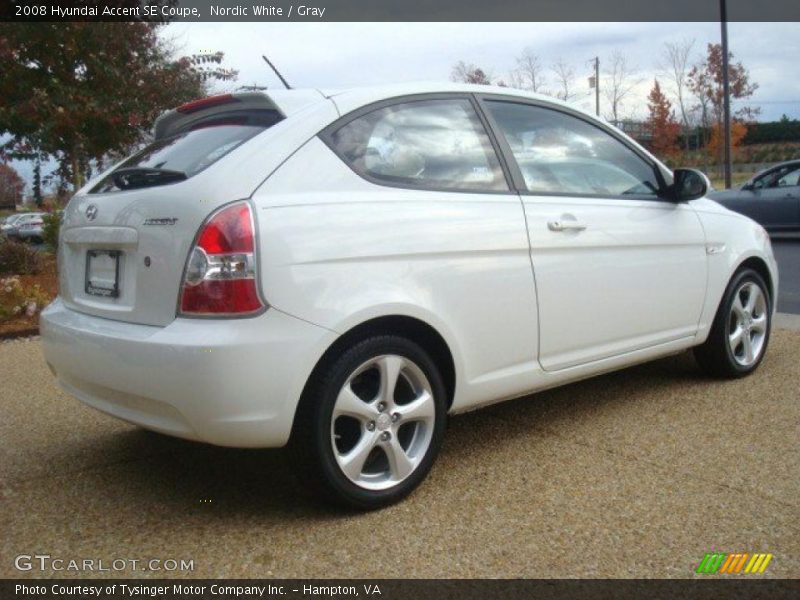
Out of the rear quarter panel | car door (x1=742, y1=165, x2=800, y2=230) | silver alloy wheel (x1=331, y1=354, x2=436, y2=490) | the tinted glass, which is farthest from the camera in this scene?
the tinted glass

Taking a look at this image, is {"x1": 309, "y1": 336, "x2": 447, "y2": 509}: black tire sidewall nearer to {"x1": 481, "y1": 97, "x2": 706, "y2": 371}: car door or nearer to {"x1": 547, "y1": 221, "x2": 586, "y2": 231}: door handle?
{"x1": 481, "y1": 97, "x2": 706, "y2": 371}: car door

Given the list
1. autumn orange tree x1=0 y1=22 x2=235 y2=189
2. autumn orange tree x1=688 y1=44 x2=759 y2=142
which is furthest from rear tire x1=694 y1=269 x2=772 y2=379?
autumn orange tree x1=688 y1=44 x2=759 y2=142

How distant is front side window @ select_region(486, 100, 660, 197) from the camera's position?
3604 millimetres

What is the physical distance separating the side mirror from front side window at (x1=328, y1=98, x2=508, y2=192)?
1259 mm

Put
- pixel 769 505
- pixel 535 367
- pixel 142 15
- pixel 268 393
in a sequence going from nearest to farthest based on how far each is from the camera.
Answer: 1. pixel 268 393
2. pixel 769 505
3. pixel 535 367
4. pixel 142 15

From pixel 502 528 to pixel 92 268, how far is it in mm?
1867

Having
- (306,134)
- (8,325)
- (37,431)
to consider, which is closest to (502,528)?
Result: (306,134)

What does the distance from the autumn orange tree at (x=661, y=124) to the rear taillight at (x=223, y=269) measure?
36638mm

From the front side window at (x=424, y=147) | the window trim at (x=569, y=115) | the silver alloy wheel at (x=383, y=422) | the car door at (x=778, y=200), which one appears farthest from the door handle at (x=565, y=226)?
the car door at (x=778, y=200)

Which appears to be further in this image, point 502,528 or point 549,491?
point 549,491

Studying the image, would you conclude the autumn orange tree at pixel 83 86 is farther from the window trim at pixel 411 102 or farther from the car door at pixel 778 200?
the car door at pixel 778 200

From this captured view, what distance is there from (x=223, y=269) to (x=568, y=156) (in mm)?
1960

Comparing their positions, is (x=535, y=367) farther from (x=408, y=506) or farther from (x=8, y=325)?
(x=8, y=325)

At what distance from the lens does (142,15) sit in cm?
988
